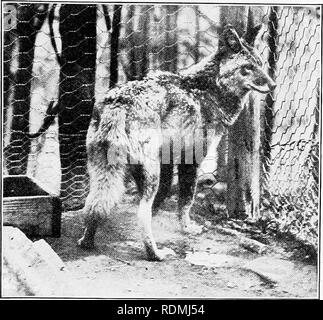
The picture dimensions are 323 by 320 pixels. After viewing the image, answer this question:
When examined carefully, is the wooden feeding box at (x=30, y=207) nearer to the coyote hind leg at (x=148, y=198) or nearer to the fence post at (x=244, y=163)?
the coyote hind leg at (x=148, y=198)

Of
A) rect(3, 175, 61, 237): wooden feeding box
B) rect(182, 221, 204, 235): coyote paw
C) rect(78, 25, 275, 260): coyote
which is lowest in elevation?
rect(182, 221, 204, 235): coyote paw

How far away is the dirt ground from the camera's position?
245 cm

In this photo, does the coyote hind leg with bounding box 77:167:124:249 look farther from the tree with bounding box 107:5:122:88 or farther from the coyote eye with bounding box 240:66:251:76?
the coyote eye with bounding box 240:66:251:76

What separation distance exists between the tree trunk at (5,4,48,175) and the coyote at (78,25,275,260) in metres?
0.28

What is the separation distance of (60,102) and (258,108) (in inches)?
33.2

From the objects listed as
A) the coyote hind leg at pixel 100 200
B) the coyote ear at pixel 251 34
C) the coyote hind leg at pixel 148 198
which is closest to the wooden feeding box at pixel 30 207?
the coyote hind leg at pixel 100 200

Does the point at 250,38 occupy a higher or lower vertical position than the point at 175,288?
higher

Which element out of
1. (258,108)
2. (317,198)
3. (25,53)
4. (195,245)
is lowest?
(195,245)

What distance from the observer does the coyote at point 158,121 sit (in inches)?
96.1

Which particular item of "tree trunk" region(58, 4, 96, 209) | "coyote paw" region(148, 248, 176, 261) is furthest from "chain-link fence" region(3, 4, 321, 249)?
"coyote paw" region(148, 248, 176, 261)

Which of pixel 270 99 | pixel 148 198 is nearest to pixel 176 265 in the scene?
pixel 148 198

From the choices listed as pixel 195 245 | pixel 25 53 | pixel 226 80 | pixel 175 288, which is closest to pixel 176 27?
pixel 226 80
